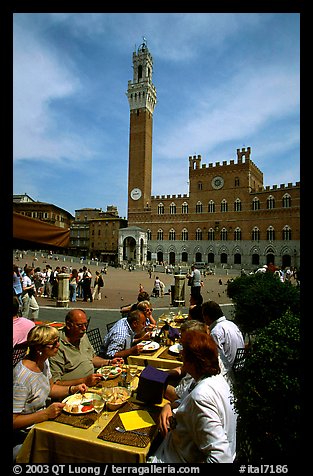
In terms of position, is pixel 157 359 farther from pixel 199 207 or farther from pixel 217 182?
pixel 217 182

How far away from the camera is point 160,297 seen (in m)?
14.9

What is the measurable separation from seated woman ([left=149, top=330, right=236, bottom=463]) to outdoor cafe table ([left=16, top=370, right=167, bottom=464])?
17 centimetres

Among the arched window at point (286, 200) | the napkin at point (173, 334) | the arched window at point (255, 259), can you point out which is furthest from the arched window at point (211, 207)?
the napkin at point (173, 334)

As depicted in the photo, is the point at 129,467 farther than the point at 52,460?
No

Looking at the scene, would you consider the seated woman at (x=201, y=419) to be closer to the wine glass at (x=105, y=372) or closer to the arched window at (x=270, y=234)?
the wine glass at (x=105, y=372)

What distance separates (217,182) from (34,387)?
148 ft

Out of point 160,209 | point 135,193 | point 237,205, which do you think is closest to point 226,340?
point 237,205

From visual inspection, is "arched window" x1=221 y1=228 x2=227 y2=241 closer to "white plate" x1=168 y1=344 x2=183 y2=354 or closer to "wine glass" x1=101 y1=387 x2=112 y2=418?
"white plate" x1=168 y1=344 x2=183 y2=354

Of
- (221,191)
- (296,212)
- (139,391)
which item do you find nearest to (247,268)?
(296,212)

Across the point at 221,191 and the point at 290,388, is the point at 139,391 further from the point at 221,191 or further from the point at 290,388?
the point at 221,191

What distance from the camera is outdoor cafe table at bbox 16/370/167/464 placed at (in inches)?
73.1

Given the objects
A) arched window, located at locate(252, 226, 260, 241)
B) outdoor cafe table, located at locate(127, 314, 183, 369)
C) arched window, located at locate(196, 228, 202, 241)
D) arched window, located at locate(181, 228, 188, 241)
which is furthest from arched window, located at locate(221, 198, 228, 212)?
outdoor cafe table, located at locate(127, 314, 183, 369)

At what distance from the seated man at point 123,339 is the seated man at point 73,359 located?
456 millimetres
